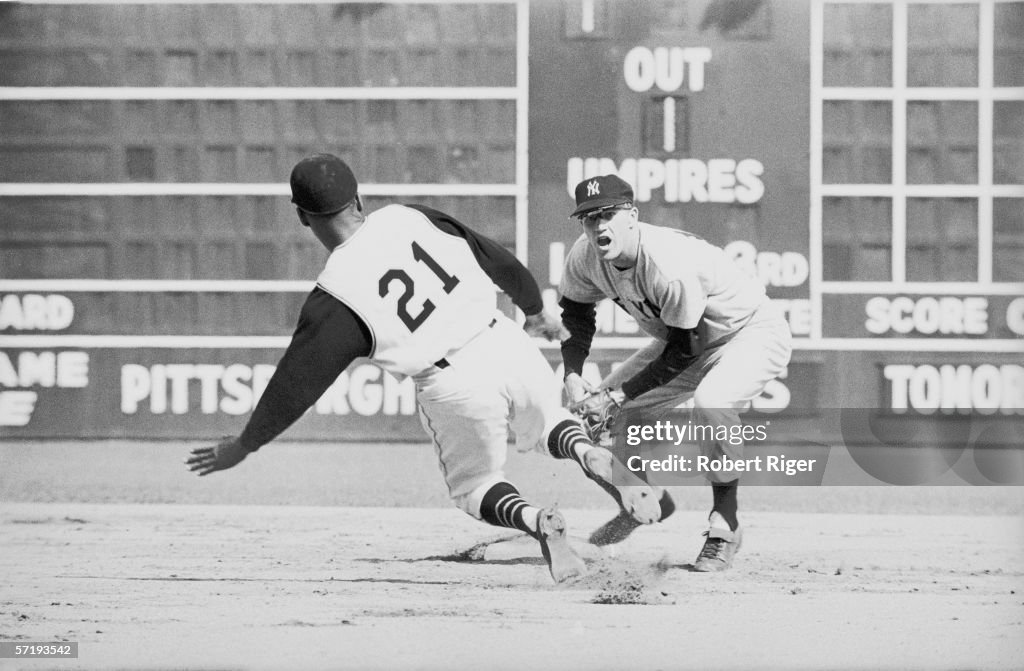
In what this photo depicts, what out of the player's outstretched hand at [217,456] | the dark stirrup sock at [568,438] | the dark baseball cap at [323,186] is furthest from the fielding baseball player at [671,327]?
the player's outstretched hand at [217,456]

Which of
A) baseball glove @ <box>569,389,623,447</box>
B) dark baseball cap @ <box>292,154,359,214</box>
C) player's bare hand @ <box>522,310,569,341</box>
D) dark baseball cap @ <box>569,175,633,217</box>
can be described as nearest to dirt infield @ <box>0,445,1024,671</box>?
baseball glove @ <box>569,389,623,447</box>

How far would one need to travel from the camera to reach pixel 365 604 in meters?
3.96

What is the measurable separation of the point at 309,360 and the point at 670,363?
114 cm

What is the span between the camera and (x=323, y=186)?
3.74 metres

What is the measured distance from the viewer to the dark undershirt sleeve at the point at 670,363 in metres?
3.96

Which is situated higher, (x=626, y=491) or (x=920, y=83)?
(x=920, y=83)

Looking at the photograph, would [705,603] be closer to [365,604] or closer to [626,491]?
[626,491]

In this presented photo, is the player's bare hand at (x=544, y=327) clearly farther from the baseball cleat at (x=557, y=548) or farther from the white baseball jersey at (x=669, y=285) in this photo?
the baseball cleat at (x=557, y=548)

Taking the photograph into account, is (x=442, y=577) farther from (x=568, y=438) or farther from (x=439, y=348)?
(x=439, y=348)

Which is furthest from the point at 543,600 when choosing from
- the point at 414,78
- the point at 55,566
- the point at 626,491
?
the point at 414,78

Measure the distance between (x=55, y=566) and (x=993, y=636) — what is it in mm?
3069

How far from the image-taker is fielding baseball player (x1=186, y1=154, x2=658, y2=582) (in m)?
3.57

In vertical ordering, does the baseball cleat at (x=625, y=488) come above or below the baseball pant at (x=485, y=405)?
below

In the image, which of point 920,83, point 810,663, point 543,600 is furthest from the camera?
point 920,83
